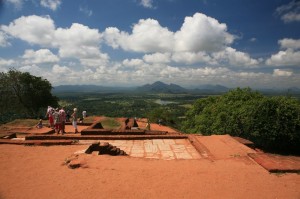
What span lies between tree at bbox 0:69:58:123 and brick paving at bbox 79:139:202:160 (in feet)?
96.7

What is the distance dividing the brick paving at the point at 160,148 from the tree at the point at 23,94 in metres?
29.5

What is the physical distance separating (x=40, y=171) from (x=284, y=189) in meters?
5.32

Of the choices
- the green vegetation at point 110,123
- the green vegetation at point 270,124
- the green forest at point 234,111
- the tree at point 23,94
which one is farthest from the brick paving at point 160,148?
the tree at point 23,94

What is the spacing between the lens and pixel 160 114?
1644 inches

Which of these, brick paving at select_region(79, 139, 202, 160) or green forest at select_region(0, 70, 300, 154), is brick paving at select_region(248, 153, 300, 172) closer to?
brick paving at select_region(79, 139, 202, 160)

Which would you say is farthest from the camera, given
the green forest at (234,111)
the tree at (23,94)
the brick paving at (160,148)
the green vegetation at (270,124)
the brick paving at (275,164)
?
the tree at (23,94)

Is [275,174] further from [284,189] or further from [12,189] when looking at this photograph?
[12,189]

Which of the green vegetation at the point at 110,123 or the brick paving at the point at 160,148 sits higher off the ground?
the brick paving at the point at 160,148

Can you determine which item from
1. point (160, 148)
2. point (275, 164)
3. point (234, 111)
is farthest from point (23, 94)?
point (275, 164)

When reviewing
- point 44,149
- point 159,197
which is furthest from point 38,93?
point 159,197

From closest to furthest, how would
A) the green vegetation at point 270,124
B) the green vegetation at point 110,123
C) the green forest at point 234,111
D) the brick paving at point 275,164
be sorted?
1. the brick paving at point 275,164
2. the green vegetation at point 270,124
3. the green forest at point 234,111
4. the green vegetation at point 110,123

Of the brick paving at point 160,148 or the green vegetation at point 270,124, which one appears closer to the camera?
the brick paving at point 160,148

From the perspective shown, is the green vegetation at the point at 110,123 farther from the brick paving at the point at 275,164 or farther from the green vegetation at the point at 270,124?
the brick paving at the point at 275,164

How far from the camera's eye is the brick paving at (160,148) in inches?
291
